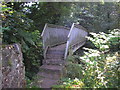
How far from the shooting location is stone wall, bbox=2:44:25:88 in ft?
8.19

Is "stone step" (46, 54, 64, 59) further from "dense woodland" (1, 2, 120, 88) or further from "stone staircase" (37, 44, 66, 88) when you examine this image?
"dense woodland" (1, 2, 120, 88)

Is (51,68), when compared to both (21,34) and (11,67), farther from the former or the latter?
(11,67)

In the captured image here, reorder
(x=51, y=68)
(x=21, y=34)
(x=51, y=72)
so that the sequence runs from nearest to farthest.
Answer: (x=21, y=34) → (x=51, y=72) → (x=51, y=68)

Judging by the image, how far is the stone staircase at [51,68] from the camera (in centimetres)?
391

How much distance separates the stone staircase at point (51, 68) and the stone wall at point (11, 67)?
971mm

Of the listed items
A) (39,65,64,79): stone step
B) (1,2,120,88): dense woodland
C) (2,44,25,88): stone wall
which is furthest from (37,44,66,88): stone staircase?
(2,44,25,88): stone wall

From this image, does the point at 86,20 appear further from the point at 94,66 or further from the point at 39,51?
the point at 94,66

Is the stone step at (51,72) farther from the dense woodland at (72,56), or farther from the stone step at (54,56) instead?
the stone step at (54,56)

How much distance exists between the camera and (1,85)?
7.99 ft

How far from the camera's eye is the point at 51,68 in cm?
446

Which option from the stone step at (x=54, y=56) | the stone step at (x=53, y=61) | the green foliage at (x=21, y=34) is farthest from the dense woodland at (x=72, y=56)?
the stone step at (x=54, y=56)

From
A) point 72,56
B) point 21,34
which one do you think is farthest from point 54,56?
point 21,34

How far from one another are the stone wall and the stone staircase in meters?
0.97

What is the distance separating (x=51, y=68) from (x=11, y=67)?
2035mm
